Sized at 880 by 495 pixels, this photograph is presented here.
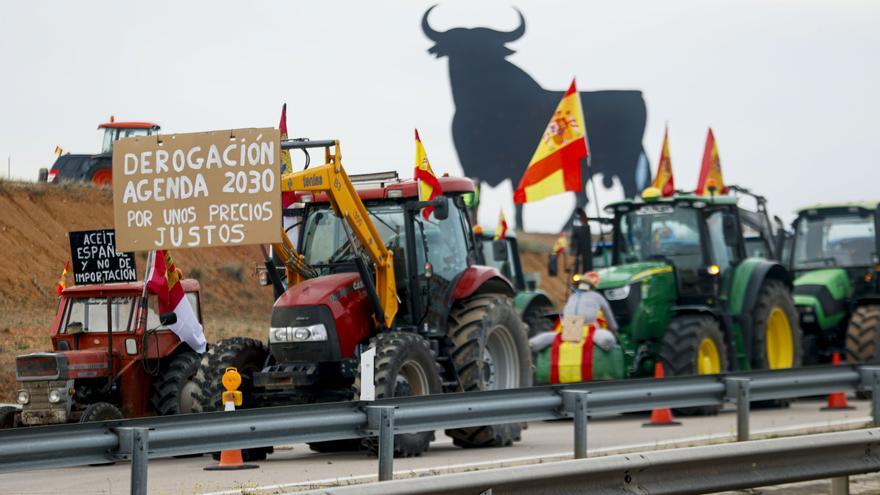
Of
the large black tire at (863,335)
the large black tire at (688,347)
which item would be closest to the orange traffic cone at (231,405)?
the large black tire at (688,347)

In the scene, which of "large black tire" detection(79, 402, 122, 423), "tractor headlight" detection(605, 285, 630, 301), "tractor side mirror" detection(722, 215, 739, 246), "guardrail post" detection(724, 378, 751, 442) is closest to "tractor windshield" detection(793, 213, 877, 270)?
"tractor side mirror" detection(722, 215, 739, 246)

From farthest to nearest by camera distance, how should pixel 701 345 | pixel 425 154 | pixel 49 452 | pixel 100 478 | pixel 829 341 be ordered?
pixel 829 341 < pixel 701 345 < pixel 425 154 < pixel 100 478 < pixel 49 452

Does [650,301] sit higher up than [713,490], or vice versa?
[650,301]

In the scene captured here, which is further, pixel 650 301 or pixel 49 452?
pixel 650 301

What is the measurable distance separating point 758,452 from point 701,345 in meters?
9.41

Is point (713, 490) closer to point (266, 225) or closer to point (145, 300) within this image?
point (266, 225)

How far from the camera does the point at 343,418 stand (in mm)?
10141

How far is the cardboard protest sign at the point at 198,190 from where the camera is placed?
12.6 metres

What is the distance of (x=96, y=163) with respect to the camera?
107 ft

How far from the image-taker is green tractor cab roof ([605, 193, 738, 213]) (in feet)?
62.6

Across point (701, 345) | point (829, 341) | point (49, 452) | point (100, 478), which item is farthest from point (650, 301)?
point (49, 452)

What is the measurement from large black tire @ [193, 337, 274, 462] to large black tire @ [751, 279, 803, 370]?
25.1ft

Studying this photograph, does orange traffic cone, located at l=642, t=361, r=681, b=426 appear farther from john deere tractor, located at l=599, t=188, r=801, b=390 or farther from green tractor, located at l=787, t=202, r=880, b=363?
green tractor, located at l=787, t=202, r=880, b=363

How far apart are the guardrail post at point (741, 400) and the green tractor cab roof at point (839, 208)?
32.4 feet
